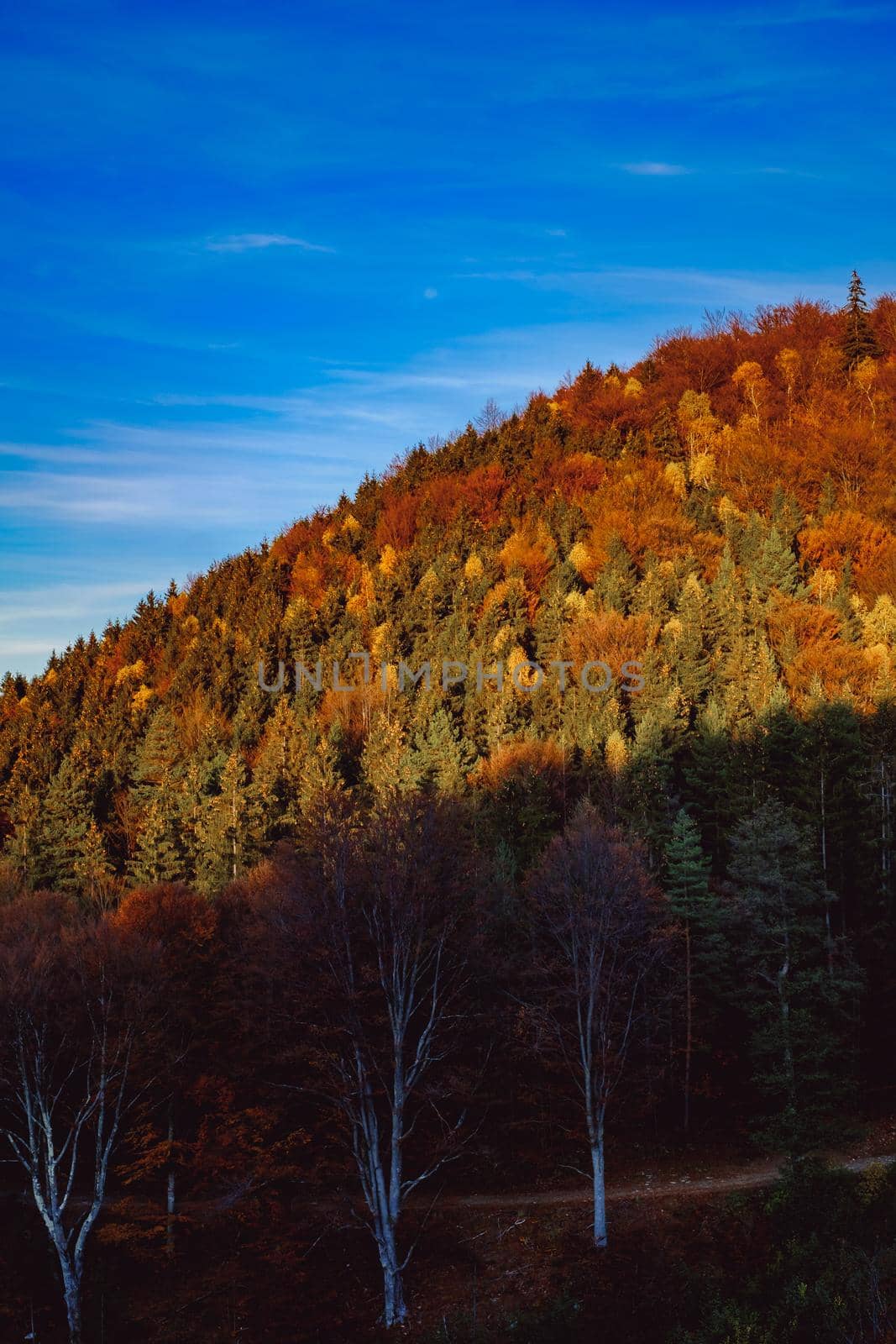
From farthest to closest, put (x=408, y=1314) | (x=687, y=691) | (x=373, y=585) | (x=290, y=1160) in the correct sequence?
(x=373, y=585) < (x=687, y=691) < (x=290, y=1160) < (x=408, y=1314)

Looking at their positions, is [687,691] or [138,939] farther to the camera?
[687,691]

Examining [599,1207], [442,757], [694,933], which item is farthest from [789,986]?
[442,757]

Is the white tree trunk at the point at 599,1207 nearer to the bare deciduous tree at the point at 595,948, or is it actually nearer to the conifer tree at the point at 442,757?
the bare deciduous tree at the point at 595,948

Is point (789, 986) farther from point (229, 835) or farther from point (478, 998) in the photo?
point (229, 835)

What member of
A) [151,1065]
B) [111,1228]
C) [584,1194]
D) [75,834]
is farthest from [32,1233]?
[75,834]

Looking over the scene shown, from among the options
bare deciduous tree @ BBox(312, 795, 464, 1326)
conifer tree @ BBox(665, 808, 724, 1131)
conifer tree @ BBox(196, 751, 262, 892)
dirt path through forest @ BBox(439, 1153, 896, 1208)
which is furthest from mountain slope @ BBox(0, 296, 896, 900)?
dirt path through forest @ BBox(439, 1153, 896, 1208)

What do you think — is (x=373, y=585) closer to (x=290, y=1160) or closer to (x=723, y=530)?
(x=723, y=530)

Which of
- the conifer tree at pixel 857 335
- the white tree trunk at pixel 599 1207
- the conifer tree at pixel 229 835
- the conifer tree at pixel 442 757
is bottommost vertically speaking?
the white tree trunk at pixel 599 1207

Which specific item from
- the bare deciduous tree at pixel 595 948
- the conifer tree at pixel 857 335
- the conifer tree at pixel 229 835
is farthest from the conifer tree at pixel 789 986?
the conifer tree at pixel 857 335

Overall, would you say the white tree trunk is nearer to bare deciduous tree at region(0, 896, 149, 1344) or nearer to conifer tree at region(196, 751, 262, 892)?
bare deciduous tree at region(0, 896, 149, 1344)

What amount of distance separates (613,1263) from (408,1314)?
5165mm

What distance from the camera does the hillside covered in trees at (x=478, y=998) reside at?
81.0 ft

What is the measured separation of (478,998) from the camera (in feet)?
101

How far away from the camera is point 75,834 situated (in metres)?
59.1
